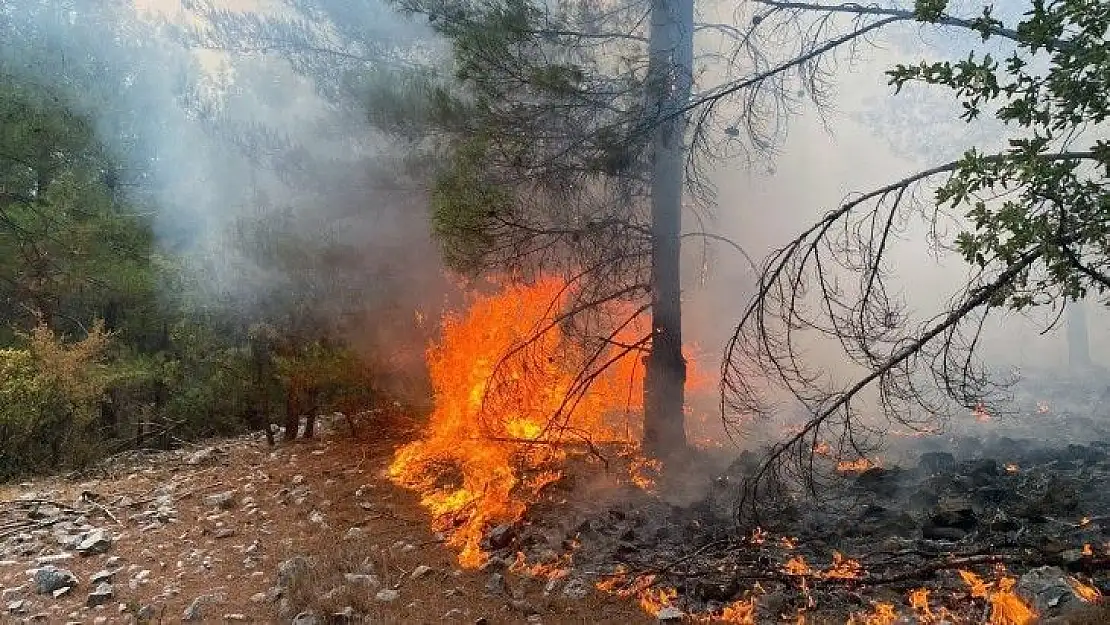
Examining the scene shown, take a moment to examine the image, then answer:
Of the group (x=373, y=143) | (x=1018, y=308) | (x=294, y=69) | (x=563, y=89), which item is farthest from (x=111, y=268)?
(x=1018, y=308)

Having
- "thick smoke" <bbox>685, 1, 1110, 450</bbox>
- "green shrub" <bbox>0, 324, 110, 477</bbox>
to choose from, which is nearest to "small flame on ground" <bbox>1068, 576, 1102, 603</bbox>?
"thick smoke" <bbox>685, 1, 1110, 450</bbox>

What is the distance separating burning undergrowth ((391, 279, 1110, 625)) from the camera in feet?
15.0

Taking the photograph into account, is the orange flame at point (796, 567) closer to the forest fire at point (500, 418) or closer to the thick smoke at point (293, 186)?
the forest fire at point (500, 418)

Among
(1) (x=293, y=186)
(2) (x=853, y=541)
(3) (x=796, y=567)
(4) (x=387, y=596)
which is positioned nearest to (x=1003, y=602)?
(3) (x=796, y=567)

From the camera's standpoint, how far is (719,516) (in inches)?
250

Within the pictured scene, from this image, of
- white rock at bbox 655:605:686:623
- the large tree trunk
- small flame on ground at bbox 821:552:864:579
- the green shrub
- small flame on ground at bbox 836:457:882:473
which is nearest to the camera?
white rock at bbox 655:605:686:623

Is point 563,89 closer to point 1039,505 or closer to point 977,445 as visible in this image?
point 1039,505

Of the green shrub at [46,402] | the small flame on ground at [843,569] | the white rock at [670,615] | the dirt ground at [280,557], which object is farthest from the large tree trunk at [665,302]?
the green shrub at [46,402]

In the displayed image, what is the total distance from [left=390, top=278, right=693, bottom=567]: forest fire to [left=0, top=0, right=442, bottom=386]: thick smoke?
1.45 m

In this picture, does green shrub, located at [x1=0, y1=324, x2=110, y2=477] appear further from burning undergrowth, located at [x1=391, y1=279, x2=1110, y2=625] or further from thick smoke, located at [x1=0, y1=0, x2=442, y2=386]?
burning undergrowth, located at [x1=391, y1=279, x2=1110, y2=625]

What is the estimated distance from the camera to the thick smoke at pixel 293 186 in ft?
31.5

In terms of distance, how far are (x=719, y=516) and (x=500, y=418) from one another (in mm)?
2664

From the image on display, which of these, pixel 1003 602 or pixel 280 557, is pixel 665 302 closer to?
pixel 1003 602

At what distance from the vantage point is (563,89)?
6.46m
